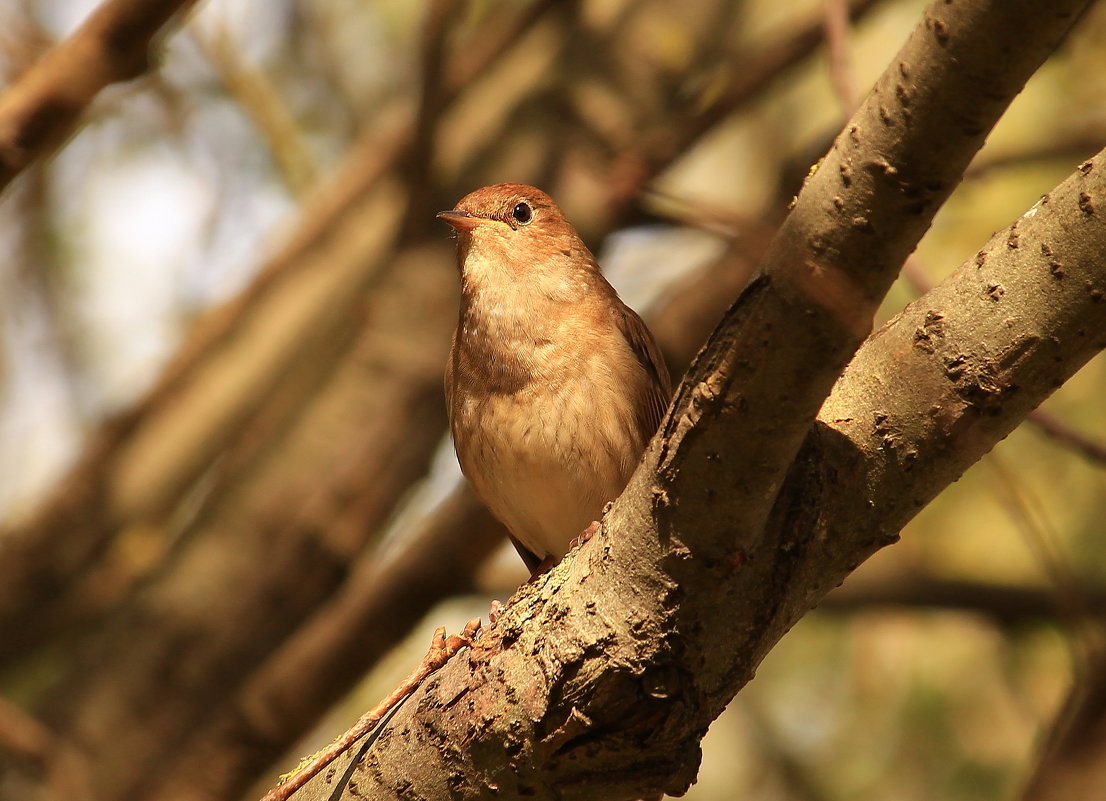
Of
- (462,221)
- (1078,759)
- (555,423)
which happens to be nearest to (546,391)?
(555,423)

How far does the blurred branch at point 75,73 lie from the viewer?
3467 millimetres

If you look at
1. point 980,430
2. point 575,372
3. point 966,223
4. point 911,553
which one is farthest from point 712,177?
point 980,430

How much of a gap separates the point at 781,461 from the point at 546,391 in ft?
7.38

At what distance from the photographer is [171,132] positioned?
7.36 meters

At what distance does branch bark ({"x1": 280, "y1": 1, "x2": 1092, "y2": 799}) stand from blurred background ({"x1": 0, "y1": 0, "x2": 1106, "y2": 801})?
1.84m

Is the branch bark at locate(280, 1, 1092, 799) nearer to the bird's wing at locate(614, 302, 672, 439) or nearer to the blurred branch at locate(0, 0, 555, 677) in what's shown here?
the bird's wing at locate(614, 302, 672, 439)

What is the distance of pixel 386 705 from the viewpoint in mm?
3148

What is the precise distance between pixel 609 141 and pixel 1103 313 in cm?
433

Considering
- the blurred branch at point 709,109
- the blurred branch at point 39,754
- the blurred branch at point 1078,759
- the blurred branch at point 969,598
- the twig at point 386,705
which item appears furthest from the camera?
the blurred branch at point 709,109

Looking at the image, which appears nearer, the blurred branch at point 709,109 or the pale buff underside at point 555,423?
the pale buff underside at point 555,423

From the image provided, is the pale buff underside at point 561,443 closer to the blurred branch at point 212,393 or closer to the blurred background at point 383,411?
the blurred background at point 383,411

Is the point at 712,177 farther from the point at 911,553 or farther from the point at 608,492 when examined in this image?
the point at 608,492

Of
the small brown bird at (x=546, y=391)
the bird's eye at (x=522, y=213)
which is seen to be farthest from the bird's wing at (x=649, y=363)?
the bird's eye at (x=522, y=213)

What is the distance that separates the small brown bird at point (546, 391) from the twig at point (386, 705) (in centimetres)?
146
